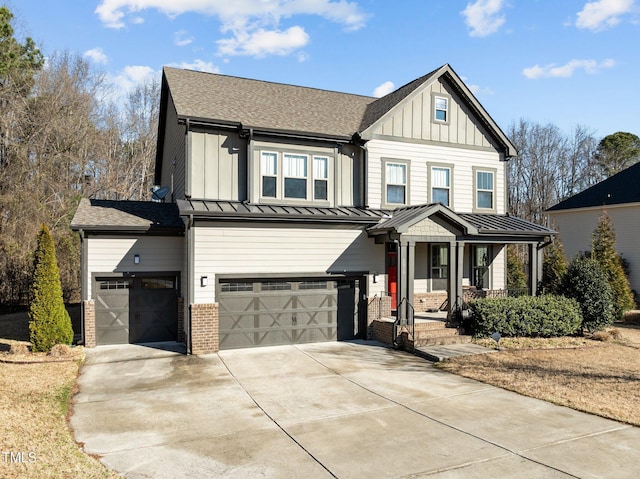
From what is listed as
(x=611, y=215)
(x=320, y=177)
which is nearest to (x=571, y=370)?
(x=320, y=177)

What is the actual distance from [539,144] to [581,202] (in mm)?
18877

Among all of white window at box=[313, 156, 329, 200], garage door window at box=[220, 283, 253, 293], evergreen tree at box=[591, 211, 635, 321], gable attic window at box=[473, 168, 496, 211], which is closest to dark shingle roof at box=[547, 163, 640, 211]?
evergreen tree at box=[591, 211, 635, 321]

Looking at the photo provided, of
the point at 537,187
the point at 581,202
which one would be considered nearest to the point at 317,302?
the point at 581,202

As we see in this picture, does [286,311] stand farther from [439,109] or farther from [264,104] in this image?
[439,109]

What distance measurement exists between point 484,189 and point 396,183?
3.88 m

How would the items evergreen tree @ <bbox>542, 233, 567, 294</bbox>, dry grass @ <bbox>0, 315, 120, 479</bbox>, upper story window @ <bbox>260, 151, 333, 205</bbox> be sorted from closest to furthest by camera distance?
dry grass @ <bbox>0, 315, 120, 479</bbox> < upper story window @ <bbox>260, 151, 333, 205</bbox> < evergreen tree @ <bbox>542, 233, 567, 294</bbox>

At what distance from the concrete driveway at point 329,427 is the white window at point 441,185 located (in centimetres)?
733

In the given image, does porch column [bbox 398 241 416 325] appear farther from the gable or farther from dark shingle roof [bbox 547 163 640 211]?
dark shingle roof [bbox 547 163 640 211]

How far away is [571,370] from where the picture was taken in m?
10.9

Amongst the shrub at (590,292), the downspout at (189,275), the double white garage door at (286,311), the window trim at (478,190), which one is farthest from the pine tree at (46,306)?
the shrub at (590,292)

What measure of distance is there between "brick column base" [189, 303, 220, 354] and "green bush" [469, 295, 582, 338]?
25.0 feet

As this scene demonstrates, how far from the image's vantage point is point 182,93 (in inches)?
592

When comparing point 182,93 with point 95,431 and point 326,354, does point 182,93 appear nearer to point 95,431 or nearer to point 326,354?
point 326,354

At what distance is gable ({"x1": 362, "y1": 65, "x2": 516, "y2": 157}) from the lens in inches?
625
